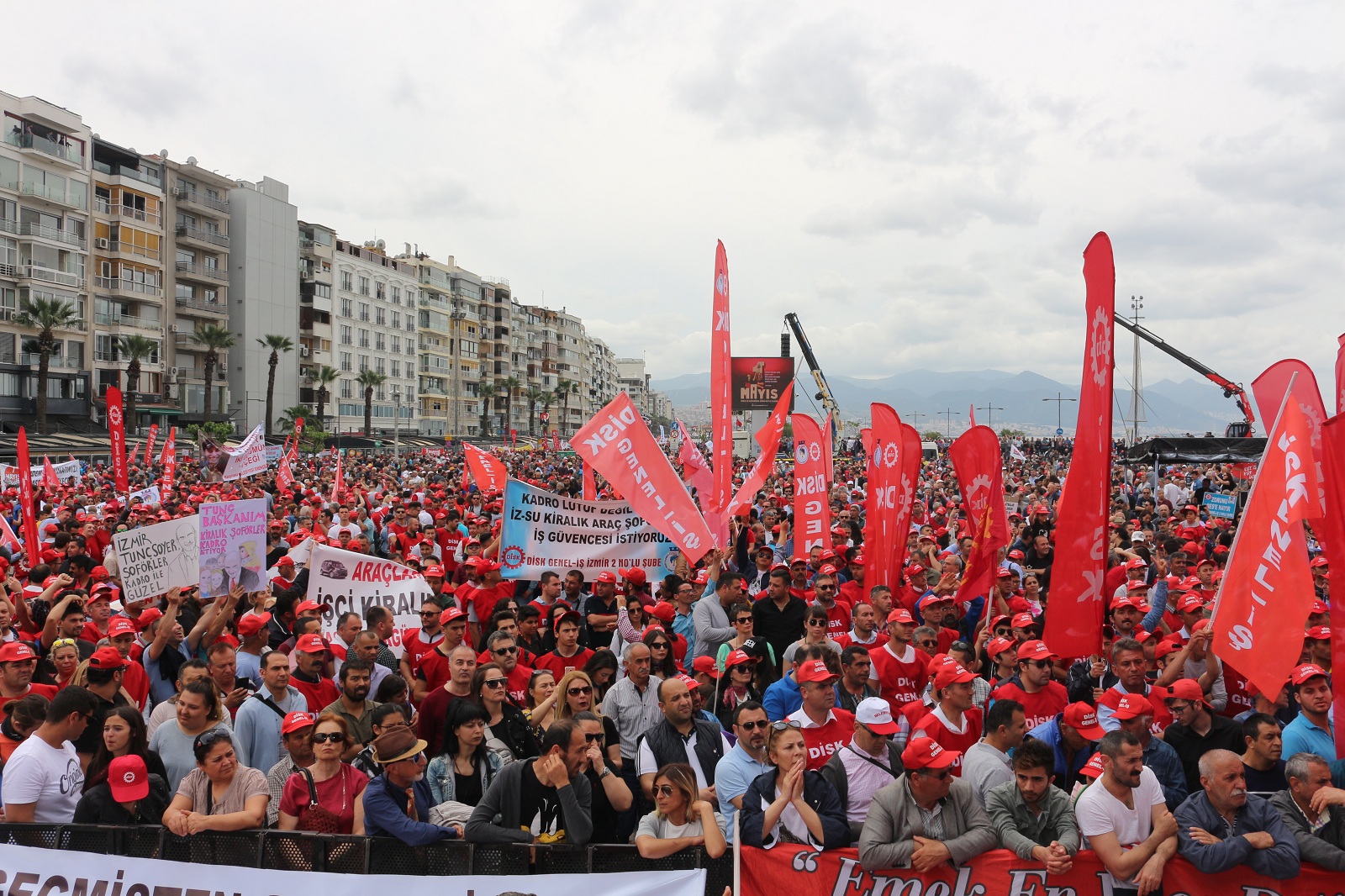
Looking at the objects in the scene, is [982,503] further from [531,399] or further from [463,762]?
[531,399]

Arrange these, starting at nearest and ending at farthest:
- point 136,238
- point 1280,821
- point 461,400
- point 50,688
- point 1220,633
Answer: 1. point 1280,821
2. point 1220,633
3. point 50,688
4. point 136,238
5. point 461,400

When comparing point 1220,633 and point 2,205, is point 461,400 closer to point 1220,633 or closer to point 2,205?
point 2,205

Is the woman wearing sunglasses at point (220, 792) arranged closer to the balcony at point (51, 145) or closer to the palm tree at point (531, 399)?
the balcony at point (51, 145)

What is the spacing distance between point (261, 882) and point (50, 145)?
65462mm

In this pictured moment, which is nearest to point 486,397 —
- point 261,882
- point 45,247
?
point 45,247

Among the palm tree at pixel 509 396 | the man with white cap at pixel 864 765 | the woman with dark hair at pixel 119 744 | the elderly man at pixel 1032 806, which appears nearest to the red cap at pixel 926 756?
the elderly man at pixel 1032 806

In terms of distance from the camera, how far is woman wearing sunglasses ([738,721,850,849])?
477cm

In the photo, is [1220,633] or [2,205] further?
[2,205]

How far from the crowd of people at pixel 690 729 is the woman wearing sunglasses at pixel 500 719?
16 mm

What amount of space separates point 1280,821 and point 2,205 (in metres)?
66.5

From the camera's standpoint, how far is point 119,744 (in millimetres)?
5340

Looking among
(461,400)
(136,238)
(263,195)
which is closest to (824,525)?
(136,238)

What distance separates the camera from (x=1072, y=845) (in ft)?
15.4

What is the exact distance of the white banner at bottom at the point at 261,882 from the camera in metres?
4.78
